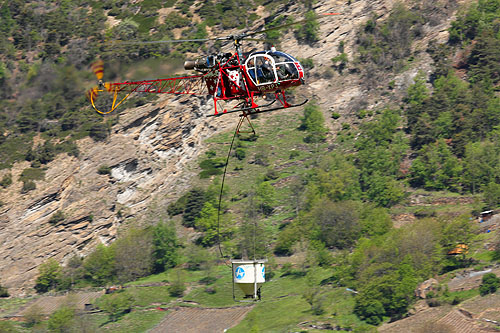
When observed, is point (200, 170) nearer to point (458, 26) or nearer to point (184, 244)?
point (184, 244)

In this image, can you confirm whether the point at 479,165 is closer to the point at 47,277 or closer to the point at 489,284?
the point at 489,284

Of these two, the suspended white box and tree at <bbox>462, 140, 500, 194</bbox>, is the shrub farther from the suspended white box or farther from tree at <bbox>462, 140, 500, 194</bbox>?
the suspended white box

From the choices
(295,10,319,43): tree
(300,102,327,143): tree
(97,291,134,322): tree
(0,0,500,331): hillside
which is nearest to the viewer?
(97,291,134,322): tree

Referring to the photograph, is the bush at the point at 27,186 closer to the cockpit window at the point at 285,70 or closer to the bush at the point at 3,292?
the bush at the point at 3,292

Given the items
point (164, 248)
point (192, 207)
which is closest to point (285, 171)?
point (192, 207)

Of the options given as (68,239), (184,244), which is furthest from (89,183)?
(184,244)

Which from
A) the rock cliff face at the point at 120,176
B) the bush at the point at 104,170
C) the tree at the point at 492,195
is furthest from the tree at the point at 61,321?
the tree at the point at 492,195

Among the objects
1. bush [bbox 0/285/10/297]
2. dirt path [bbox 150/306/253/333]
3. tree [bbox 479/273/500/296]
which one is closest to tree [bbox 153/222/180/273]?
dirt path [bbox 150/306/253/333]

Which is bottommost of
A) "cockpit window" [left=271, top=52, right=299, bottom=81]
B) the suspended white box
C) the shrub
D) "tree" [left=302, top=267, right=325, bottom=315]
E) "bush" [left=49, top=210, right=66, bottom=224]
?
"tree" [left=302, top=267, right=325, bottom=315]
